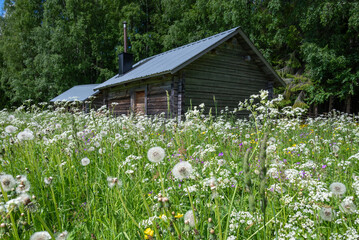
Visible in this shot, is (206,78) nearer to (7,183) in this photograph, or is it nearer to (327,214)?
(327,214)

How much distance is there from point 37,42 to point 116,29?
8647 millimetres

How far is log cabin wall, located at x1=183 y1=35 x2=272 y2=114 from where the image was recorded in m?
10.6

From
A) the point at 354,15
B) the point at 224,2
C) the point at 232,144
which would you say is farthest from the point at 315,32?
the point at 232,144

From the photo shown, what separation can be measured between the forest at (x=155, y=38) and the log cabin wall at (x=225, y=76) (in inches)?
221

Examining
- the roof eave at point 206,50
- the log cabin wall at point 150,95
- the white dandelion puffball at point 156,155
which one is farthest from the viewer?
the log cabin wall at point 150,95

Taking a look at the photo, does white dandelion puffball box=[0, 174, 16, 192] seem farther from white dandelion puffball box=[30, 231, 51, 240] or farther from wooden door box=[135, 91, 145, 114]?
wooden door box=[135, 91, 145, 114]

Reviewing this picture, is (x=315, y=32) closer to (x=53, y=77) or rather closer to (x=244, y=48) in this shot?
(x=244, y=48)

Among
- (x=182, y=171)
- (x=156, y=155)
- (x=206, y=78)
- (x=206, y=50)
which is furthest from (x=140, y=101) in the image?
(x=182, y=171)

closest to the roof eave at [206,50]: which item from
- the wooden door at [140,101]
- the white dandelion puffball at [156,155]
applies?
the wooden door at [140,101]

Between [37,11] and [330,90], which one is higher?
[37,11]

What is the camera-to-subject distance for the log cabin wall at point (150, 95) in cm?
1007

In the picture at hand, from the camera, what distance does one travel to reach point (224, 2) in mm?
20344

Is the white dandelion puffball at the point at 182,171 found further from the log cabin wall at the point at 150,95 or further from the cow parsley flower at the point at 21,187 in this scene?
the log cabin wall at the point at 150,95

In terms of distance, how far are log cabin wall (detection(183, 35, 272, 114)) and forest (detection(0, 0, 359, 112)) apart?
5.61 metres
